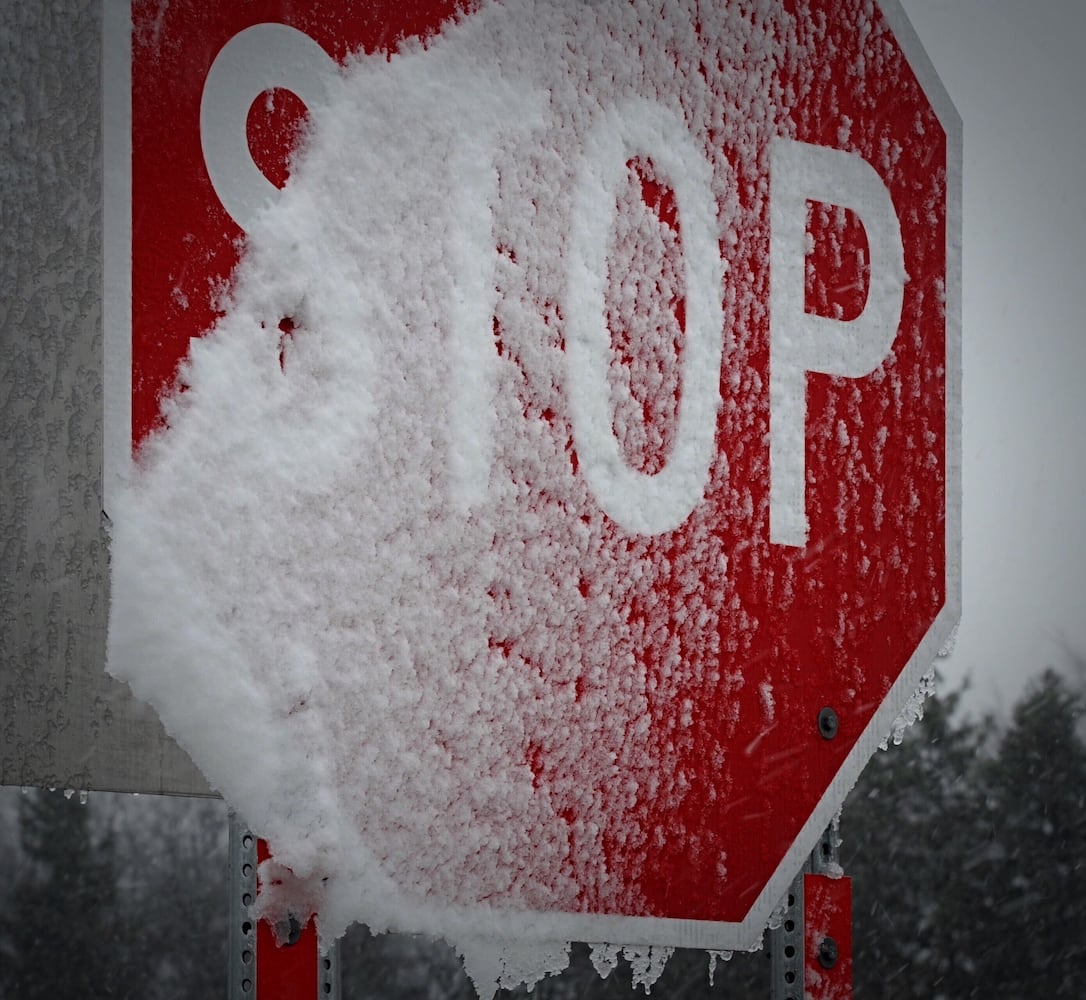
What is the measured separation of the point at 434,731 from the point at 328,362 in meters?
0.21

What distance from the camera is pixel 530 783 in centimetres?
82

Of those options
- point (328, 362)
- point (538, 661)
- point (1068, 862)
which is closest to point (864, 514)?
point (538, 661)

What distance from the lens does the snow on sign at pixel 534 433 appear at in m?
0.71

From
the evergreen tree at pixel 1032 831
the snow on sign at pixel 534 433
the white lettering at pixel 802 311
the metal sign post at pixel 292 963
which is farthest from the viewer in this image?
the evergreen tree at pixel 1032 831

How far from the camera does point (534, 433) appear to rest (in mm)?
817

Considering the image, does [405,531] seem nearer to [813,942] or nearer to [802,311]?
[802,311]

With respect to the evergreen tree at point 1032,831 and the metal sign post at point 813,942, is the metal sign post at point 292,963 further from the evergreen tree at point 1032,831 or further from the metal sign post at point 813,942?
the evergreen tree at point 1032,831

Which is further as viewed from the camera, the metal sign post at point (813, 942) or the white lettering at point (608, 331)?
the metal sign post at point (813, 942)

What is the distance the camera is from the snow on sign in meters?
0.71

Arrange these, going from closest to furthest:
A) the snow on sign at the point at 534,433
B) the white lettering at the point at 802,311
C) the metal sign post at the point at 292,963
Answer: the snow on sign at the point at 534,433, the metal sign post at the point at 292,963, the white lettering at the point at 802,311

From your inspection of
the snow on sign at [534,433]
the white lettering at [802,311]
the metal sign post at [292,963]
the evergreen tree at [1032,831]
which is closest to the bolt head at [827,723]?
the snow on sign at [534,433]

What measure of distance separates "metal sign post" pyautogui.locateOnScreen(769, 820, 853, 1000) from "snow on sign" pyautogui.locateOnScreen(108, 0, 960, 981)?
0.11 meters

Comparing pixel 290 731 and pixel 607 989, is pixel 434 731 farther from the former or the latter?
pixel 607 989

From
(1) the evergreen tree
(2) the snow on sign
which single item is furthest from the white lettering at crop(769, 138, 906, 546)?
(1) the evergreen tree
